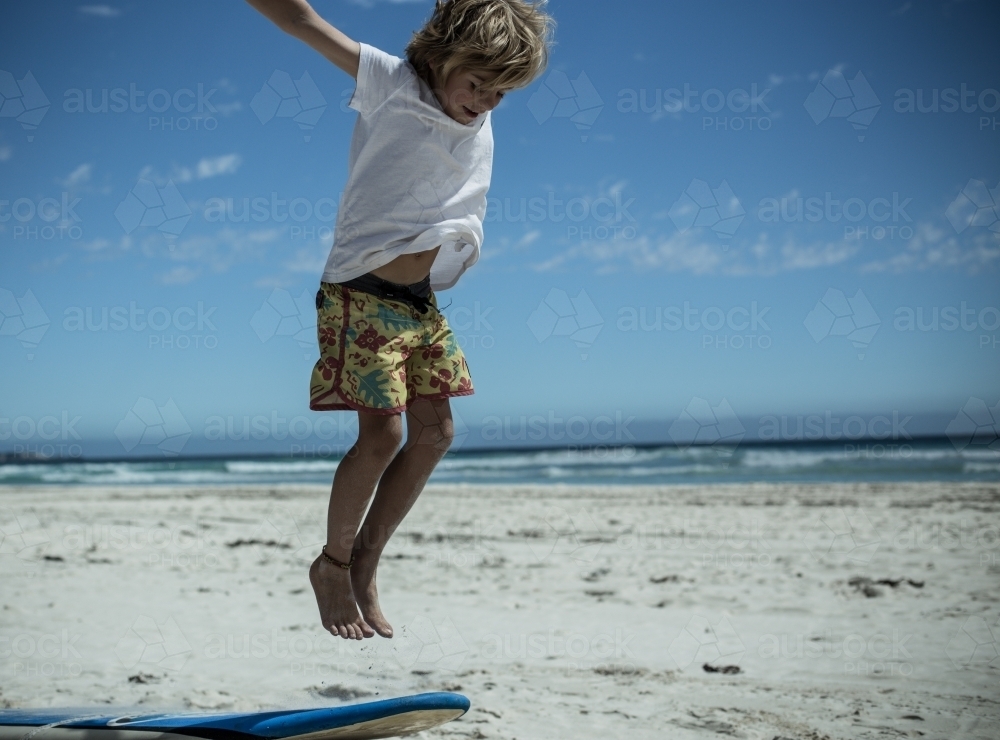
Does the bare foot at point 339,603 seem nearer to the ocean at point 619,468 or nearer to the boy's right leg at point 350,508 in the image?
the boy's right leg at point 350,508

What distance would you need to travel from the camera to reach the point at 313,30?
Answer: 2.30 m

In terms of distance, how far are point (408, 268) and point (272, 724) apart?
147 centimetres

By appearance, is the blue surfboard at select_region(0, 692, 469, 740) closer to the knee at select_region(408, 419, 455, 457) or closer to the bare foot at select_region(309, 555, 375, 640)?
the bare foot at select_region(309, 555, 375, 640)

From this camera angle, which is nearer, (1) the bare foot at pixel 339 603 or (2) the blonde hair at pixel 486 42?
(2) the blonde hair at pixel 486 42

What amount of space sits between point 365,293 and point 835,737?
2407 millimetres

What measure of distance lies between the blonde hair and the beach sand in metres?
1.87

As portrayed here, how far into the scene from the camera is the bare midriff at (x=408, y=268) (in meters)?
2.57

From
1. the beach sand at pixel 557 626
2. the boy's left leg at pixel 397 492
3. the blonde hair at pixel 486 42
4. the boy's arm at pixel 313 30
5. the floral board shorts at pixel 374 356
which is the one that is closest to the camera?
the boy's arm at pixel 313 30

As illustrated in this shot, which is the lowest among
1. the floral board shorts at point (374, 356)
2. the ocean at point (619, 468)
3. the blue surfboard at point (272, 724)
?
the ocean at point (619, 468)

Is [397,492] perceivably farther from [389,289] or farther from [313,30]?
[313,30]

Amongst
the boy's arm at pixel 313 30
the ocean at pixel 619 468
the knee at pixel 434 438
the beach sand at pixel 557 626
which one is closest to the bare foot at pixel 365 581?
the beach sand at pixel 557 626

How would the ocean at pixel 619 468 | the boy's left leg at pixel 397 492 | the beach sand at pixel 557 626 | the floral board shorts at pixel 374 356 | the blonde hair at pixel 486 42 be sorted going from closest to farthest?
the blonde hair at pixel 486 42 < the floral board shorts at pixel 374 356 < the boy's left leg at pixel 397 492 < the beach sand at pixel 557 626 < the ocean at pixel 619 468

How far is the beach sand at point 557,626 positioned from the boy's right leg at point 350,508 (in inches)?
14.0

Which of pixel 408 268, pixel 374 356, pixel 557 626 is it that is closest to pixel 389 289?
pixel 408 268
